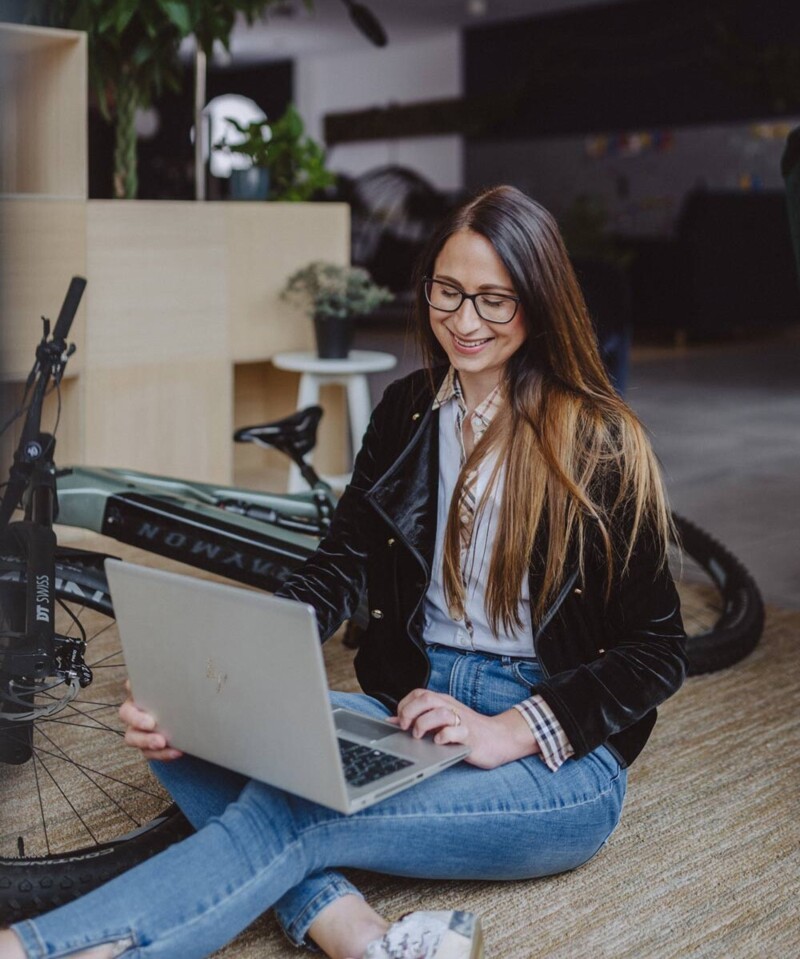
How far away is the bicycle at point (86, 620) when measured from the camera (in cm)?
164

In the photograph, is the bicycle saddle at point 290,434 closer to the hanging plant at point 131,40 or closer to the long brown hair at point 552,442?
the long brown hair at point 552,442

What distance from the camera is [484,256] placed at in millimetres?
1511

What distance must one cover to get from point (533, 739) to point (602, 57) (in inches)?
443

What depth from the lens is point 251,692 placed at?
4.22ft

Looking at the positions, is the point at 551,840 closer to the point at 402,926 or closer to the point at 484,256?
the point at 402,926

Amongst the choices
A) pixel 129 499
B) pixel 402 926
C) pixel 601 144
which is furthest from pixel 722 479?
pixel 601 144

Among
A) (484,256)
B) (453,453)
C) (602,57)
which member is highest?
(602,57)

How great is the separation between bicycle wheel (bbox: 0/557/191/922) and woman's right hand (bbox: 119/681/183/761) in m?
0.15

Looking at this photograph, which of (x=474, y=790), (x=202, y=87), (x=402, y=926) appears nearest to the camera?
(x=402, y=926)

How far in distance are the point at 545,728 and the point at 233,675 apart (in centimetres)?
41

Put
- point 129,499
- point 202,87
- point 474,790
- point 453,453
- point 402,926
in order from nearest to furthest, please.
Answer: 1. point 402,926
2. point 474,790
3. point 453,453
4. point 129,499
5. point 202,87

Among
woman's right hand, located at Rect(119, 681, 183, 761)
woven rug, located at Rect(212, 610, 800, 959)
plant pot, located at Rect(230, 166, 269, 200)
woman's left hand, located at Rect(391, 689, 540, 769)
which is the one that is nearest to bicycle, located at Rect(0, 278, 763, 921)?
woman's right hand, located at Rect(119, 681, 183, 761)

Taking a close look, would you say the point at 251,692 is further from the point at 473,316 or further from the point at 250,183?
the point at 250,183

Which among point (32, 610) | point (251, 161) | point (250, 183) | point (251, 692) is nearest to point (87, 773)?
point (32, 610)
